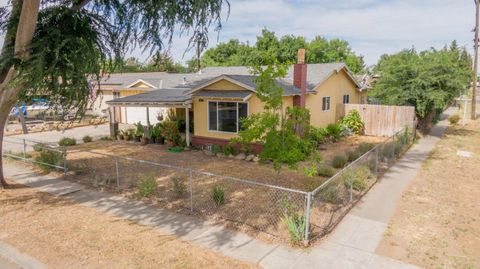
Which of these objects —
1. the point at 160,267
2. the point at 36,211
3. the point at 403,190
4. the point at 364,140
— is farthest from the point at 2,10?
the point at 364,140

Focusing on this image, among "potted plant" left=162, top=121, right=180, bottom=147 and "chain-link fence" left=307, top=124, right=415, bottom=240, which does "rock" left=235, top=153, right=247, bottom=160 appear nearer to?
"potted plant" left=162, top=121, right=180, bottom=147

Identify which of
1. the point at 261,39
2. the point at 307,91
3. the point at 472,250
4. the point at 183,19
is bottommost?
the point at 472,250

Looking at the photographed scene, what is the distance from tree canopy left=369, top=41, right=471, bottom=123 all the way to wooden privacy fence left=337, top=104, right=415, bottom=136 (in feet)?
2.40

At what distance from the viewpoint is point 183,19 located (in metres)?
9.35

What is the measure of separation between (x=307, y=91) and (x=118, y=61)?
35.7ft

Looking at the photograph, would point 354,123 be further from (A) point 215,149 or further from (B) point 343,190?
(B) point 343,190

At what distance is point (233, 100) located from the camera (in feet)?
48.9

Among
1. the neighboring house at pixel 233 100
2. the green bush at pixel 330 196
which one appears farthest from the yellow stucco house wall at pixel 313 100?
the green bush at pixel 330 196

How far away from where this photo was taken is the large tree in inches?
319

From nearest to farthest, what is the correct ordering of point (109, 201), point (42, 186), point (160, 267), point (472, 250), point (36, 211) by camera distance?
point (160, 267) < point (472, 250) < point (36, 211) < point (109, 201) < point (42, 186)

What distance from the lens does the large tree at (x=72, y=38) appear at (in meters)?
8.11

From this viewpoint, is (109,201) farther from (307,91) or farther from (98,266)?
(307,91)

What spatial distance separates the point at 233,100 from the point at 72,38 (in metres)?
7.71

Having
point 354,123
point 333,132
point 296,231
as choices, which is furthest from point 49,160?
point 354,123
